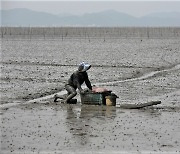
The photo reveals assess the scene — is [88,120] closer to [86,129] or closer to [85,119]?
[85,119]

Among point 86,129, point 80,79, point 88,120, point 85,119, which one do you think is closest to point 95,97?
point 80,79

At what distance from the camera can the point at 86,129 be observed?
10820mm

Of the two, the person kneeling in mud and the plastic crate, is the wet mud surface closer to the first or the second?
the plastic crate

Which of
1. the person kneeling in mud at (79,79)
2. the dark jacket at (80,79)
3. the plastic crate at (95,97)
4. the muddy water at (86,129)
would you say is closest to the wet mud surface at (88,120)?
the muddy water at (86,129)

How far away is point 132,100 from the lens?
53.4ft

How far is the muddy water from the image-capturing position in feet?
29.8

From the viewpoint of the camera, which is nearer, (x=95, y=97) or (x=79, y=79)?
(x=95, y=97)

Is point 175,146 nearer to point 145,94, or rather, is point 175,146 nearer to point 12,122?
point 12,122

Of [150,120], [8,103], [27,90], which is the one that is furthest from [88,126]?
[27,90]

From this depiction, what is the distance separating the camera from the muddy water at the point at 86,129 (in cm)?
908

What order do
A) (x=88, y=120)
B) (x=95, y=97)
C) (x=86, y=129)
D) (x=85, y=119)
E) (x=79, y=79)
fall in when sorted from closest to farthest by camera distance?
(x=86, y=129) → (x=88, y=120) → (x=85, y=119) → (x=95, y=97) → (x=79, y=79)

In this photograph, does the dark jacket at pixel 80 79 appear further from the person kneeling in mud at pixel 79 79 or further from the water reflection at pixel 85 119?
the water reflection at pixel 85 119

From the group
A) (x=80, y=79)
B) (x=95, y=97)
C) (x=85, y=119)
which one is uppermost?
(x=80, y=79)

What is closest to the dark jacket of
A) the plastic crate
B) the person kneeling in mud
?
the person kneeling in mud
